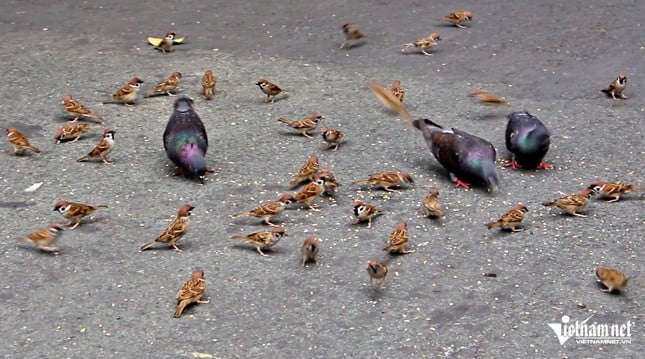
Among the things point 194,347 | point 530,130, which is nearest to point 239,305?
point 194,347

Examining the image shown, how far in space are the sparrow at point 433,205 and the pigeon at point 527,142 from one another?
3.31 feet

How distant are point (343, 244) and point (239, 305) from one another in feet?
3.56

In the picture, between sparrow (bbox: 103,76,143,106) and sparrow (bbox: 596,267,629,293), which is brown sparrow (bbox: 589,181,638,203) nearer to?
sparrow (bbox: 596,267,629,293)

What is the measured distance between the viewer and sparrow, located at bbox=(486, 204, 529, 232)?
23.4 ft

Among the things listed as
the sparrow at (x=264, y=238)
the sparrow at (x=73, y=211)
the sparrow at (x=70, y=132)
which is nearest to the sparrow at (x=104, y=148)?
the sparrow at (x=70, y=132)

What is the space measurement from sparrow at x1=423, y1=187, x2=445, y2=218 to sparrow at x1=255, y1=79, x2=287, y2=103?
263 cm

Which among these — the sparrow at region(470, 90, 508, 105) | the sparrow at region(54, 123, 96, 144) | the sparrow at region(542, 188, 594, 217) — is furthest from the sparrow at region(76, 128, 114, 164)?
the sparrow at region(542, 188, 594, 217)

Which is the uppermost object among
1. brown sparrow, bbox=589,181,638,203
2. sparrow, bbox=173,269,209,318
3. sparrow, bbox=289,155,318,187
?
sparrow, bbox=173,269,209,318

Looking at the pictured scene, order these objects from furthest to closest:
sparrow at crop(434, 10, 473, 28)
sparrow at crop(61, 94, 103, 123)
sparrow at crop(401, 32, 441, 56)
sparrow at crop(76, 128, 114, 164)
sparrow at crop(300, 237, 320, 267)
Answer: sparrow at crop(434, 10, 473, 28) < sparrow at crop(401, 32, 441, 56) < sparrow at crop(61, 94, 103, 123) < sparrow at crop(76, 128, 114, 164) < sparrow at crop(300, 237, 320, 267)

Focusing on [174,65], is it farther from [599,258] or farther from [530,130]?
[599,258]

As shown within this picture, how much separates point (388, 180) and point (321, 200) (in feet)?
1.80

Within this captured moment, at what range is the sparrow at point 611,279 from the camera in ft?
20.5

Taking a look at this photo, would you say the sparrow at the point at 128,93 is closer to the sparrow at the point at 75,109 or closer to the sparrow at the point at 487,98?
the sparrow at the point at 75,109

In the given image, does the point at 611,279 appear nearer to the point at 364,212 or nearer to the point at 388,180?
the point at 364,212
